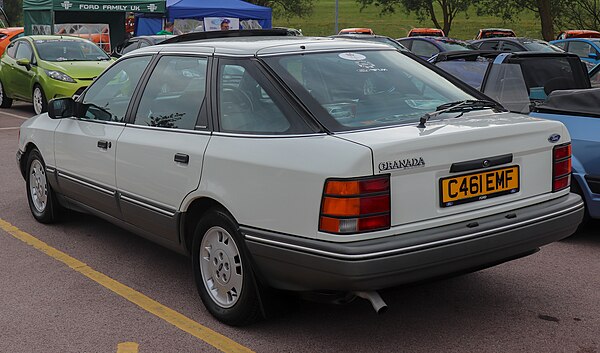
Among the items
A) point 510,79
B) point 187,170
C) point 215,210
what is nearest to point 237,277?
point 215,210

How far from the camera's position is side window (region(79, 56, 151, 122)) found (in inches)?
202

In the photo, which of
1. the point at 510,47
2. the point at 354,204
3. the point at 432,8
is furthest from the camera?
the point at 432,8

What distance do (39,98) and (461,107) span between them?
1156 cm

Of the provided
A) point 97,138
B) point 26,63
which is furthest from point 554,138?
point 26,63

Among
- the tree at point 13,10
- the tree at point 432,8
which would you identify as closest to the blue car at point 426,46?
the tree at point 432,8

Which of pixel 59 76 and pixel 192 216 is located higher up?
pixel 59 76

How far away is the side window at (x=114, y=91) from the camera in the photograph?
5.12 meters

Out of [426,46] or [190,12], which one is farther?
[190,12]

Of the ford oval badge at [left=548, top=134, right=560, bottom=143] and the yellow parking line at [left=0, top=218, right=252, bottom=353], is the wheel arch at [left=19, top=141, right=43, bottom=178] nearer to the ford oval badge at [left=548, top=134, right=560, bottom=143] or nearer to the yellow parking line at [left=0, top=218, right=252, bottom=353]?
the yellow parking line at [left=0, top=218, right=252, bottom=353]

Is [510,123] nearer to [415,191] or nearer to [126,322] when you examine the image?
[415,191]

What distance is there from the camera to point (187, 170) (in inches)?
168

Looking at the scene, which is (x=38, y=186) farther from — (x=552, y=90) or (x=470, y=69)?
(x=552, y=90)

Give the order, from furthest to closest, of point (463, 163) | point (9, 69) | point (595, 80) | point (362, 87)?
point (9, 69) → point (595, 80) → point (362, 87) → point (463, 163)

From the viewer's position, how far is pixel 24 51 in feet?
48.9
